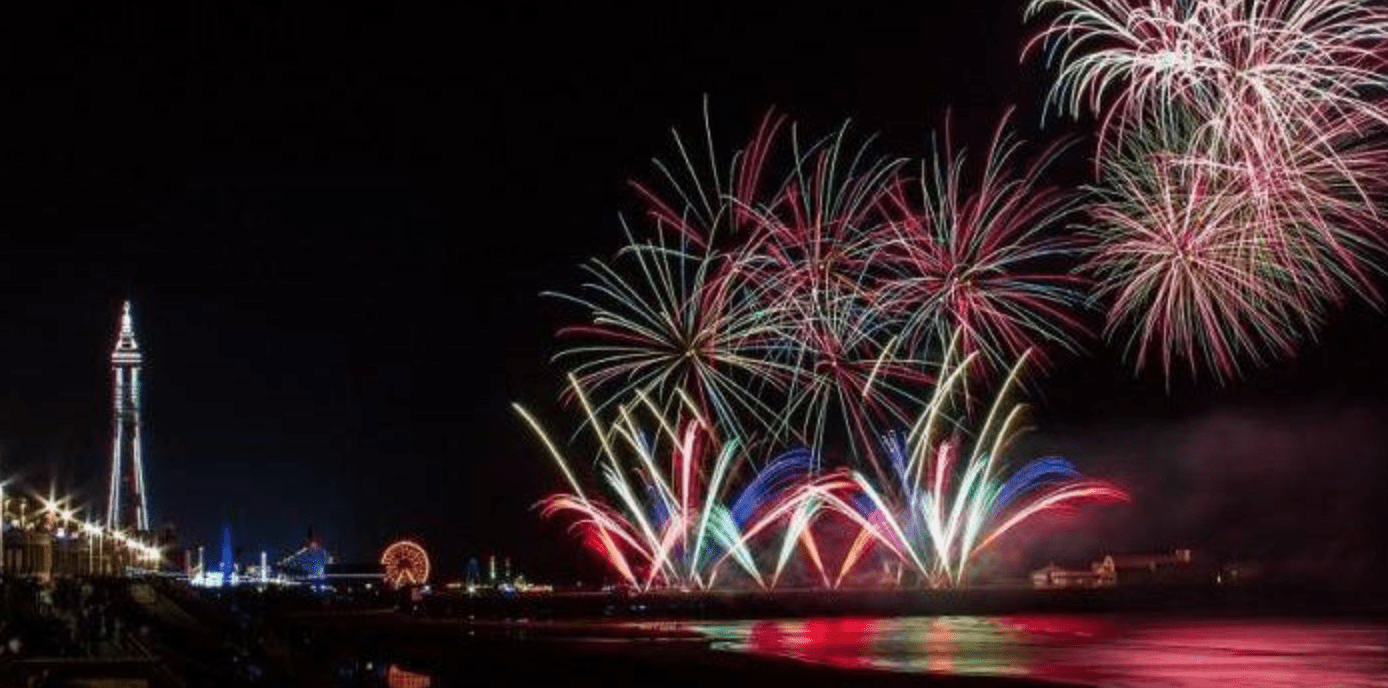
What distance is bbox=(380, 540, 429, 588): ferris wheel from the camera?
11638cm

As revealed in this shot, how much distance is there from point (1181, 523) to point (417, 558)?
51.6 meters

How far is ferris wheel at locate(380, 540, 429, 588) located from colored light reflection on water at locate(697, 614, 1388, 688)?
58.0 m

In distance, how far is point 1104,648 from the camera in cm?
4272

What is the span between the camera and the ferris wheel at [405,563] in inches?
4582

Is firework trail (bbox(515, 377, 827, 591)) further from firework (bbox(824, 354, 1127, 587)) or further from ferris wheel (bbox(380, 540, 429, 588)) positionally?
ferris wheel (bbox(380, 540, 429, 588))

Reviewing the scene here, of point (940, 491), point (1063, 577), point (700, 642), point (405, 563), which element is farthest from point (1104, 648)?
point (405, 563)

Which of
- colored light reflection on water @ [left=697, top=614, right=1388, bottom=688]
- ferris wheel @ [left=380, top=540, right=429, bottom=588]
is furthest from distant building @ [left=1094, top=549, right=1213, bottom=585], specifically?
ferris wheel @ [left=380, top=540, right=429, bottom=588]

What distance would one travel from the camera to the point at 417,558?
119m

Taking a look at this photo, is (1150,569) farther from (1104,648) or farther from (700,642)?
(700,642)

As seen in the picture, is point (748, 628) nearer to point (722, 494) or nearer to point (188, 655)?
point (722, 494)

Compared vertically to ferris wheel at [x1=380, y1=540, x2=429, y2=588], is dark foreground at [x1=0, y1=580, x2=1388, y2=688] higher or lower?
lower

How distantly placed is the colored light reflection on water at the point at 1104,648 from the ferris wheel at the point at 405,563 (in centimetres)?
5797

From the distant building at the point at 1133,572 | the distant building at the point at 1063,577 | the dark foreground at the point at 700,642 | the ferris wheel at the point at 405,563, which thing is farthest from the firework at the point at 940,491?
the ferris wheel at the point at 405,563

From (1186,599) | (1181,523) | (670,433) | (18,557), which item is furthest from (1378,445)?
(18,557)
